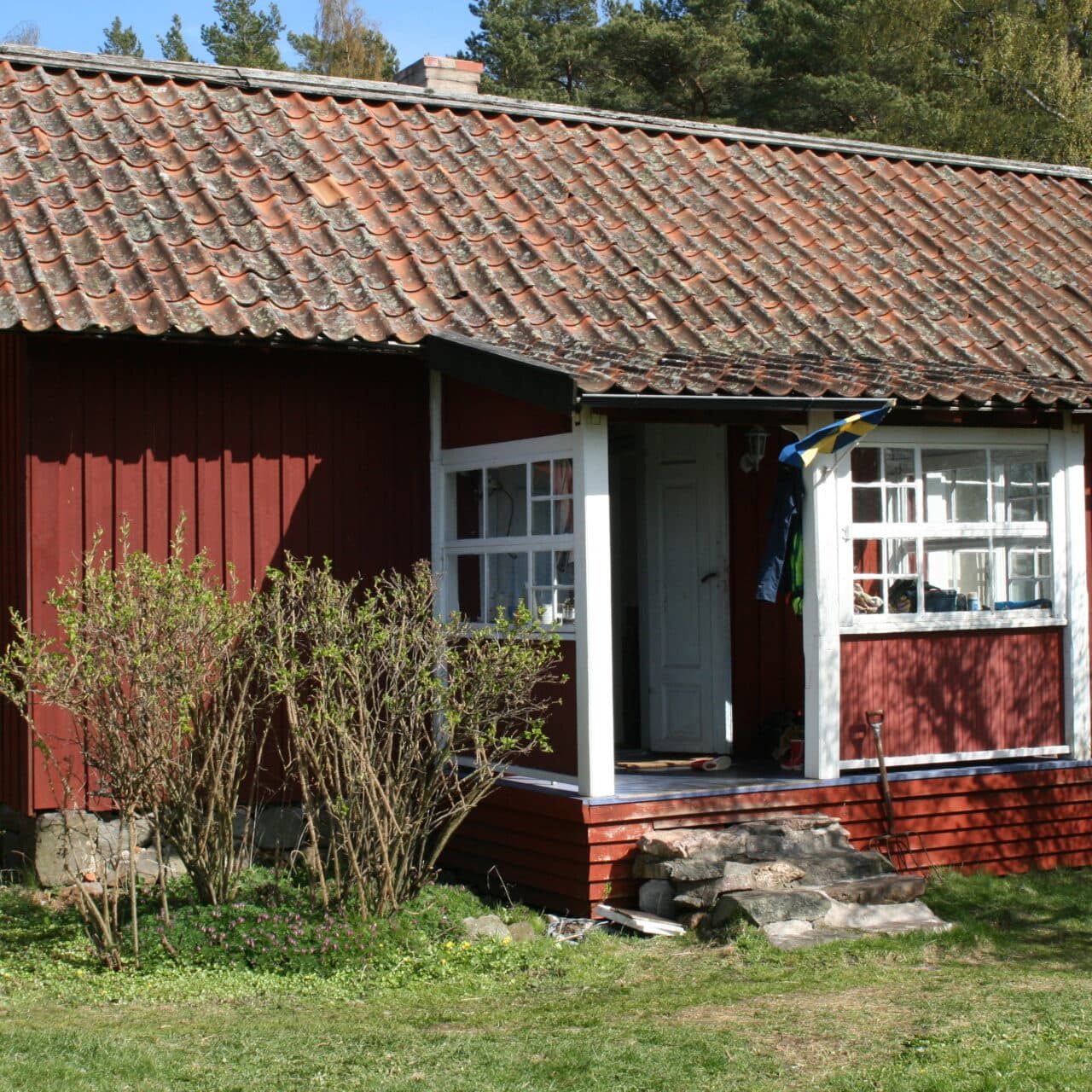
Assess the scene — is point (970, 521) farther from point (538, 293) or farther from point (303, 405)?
point (303, 405)

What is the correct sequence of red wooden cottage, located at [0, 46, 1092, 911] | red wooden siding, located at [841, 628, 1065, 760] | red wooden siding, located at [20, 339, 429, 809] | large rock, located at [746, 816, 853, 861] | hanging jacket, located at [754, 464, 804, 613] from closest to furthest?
large rock, located at [746, 816, 853, 861] < red wooden cottage, located at [0, 46, 1092, 911] < red wooden siding, located at [20, 339, 429, 809] < hanging jacket, located at [754, 464, 804, 613] < red wooden siding, located at [841, 628, 1065, 760]

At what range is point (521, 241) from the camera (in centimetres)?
1118

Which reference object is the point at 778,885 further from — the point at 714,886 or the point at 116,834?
the point at 116,834

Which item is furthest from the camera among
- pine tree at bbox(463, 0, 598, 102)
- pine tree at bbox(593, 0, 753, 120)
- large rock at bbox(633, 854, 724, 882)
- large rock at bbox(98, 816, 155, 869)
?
pine tree at bbox(463, 0, 598, 102)

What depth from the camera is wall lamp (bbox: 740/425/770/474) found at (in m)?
11.4

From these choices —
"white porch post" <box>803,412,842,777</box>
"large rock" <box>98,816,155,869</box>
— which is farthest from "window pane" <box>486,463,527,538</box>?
"large rock" <box>98,816,155,869</box>

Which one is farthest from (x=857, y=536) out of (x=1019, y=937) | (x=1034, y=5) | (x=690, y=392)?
(x=1034, y=5)

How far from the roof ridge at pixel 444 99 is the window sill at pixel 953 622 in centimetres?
525

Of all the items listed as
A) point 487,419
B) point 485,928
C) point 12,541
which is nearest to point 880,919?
point 485,928

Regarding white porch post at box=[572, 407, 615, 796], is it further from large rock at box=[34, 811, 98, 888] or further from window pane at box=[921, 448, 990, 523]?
large rock at box=[34, 811, 98, 888]

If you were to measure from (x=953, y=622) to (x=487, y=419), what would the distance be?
326 cm

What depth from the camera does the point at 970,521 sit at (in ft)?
33.7

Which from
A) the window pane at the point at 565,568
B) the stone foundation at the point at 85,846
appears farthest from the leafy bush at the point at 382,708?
the stone foundation at the point at 85,846

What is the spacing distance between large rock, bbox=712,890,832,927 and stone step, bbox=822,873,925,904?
0.63ft
